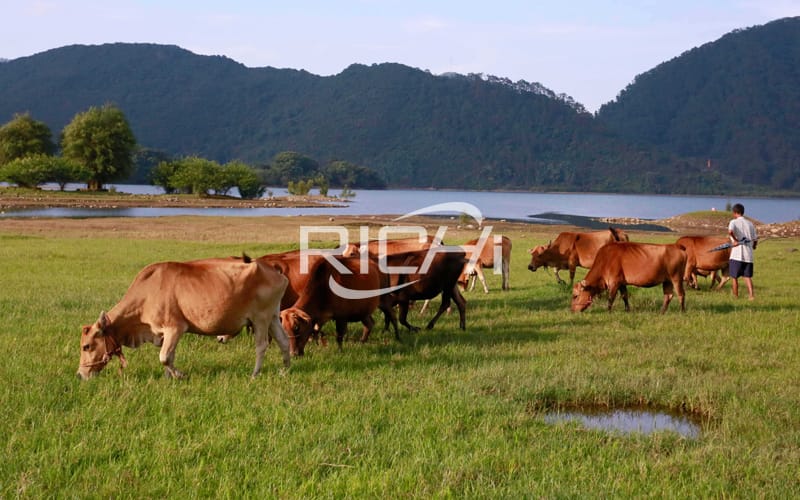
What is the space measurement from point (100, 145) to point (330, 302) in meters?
88.6

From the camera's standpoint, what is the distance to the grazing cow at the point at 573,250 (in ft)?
60.3

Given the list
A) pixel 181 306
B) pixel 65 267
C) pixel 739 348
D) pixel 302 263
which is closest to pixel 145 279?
pixel 181 306

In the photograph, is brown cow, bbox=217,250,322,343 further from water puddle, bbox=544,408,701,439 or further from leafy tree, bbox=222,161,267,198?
leafy tree, bbox=222,161,267,198

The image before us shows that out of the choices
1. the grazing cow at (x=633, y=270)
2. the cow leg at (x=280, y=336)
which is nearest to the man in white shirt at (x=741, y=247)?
the grazing cow at (x=633, y=270)

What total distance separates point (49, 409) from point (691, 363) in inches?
294

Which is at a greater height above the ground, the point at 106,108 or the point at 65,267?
the point at 106,108

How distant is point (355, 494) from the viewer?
215 inches

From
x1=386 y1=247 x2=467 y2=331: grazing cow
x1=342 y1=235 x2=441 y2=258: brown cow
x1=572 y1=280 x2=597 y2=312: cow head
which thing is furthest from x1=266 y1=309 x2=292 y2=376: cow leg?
x1=572 y1=280 x2=597 y2=312: cow head

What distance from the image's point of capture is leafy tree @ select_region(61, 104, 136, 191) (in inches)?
3578

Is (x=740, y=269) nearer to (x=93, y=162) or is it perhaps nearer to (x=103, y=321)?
(x=103, y=321)

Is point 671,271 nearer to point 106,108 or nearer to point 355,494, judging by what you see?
point 355,494

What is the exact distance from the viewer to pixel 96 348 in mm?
8492

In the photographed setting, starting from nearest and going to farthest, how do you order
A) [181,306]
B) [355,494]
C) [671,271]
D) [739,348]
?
A: [355,494], [181,306], [739,348], [671,271]

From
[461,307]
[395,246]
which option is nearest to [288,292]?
[461,307]
